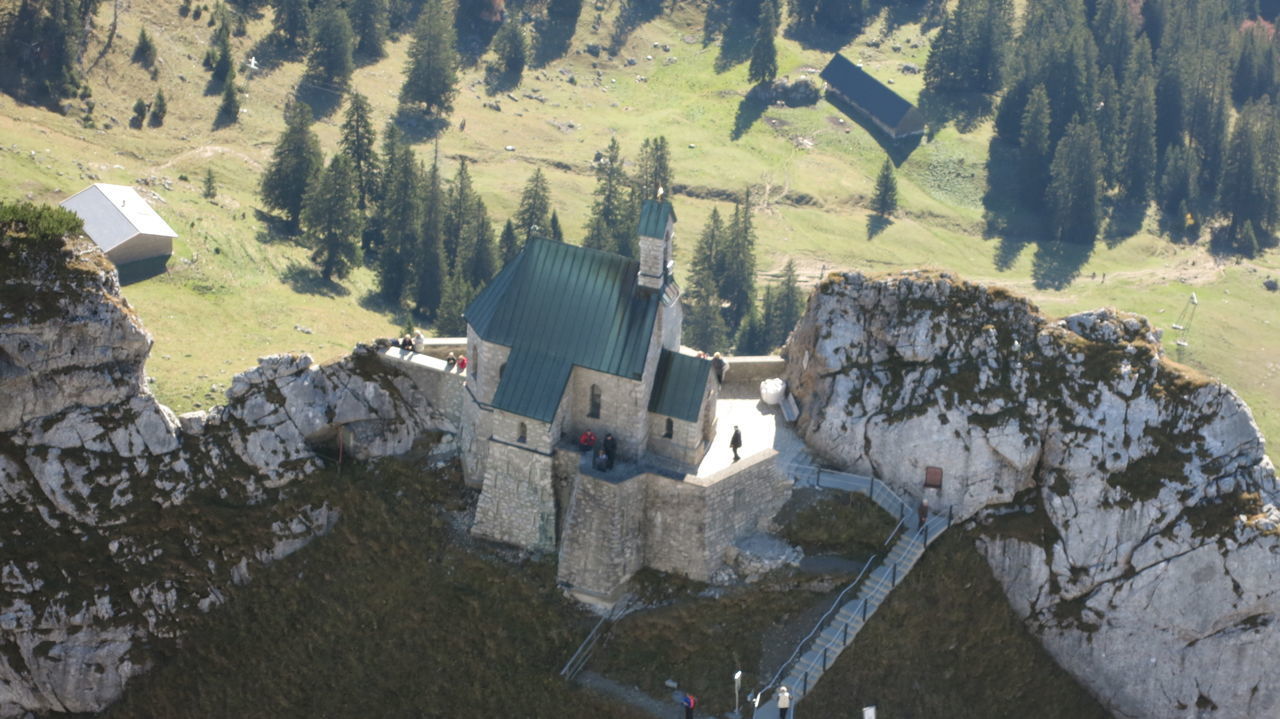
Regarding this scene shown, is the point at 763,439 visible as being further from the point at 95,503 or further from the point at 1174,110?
the point at 1174,110

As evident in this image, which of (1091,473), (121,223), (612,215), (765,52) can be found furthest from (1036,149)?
(121,223)

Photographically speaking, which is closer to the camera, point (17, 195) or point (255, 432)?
point (255, 432)

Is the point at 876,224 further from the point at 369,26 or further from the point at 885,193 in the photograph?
the point at 369,26

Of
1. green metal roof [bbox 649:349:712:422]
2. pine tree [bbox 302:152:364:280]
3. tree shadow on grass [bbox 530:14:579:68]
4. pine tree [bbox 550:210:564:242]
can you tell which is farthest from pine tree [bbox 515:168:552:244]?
green metal roof [bbox 649:349:712:422]

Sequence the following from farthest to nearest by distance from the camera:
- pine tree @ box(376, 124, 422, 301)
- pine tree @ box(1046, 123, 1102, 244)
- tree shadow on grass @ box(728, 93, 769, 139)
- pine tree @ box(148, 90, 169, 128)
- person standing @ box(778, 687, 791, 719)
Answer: tree shadow on grass @ box(728, 93, 769, 139) → pine tree @ box(1046, 123, 1102, 244) → pine tree @ box(148, 90, 169, 128) → pine tree @ box(376, 124, 422, 301) → person standing @ box(778, 687, 791, 719)

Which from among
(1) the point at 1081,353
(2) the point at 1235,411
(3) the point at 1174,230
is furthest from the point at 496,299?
(3) the point at 1174,230

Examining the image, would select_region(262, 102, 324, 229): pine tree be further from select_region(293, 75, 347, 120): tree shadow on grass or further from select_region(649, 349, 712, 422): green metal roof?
select_region(649, 349, 712, 422): green metal roof
